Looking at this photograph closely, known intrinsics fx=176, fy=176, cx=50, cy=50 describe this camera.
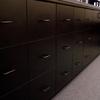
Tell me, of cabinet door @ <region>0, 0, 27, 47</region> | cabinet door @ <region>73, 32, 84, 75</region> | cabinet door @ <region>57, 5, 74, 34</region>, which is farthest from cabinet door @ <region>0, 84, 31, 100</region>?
cabinet door @ <region>73, 32, 84, 75</region>

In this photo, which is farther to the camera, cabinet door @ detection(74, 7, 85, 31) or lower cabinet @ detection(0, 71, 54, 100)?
cabinet door @ detection(74, 7, 85, 31)

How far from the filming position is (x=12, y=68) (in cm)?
96

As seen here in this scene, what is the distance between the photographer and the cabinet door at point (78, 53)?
6.42ft

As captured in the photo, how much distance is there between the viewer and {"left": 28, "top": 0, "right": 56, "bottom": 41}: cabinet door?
3.59 feet

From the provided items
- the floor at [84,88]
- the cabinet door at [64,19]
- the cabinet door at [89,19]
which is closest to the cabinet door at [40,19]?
the cabinet door at [64,19]

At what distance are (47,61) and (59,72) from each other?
30 cm

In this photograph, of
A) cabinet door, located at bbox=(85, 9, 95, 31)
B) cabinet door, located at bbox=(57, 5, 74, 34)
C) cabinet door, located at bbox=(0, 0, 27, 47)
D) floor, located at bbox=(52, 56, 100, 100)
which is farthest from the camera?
cabinet door, located at bbox=(85, 9, 95, 31)

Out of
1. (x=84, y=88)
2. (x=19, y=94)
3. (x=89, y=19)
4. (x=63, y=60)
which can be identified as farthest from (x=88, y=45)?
(x=19, y=94)

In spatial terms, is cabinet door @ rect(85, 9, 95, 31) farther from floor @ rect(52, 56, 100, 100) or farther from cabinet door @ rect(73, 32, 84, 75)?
floor @ rect(52, 56, 100, 100)

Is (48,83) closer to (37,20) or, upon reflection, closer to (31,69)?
(31,69)

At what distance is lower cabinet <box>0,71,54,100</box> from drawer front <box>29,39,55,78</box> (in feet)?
0.18

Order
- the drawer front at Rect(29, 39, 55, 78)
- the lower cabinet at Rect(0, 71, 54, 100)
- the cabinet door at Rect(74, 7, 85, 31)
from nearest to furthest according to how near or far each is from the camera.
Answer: the lower cabinet at Rect(0, 71, 54, 100) < the drawer front at Rect(29, 39, 55, 78) < the cabinet door at Rect(74, 7, 85, 31)

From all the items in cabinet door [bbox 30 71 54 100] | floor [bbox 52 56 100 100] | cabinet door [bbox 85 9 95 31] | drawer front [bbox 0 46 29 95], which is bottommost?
floor [bbox 52 56 100 100]

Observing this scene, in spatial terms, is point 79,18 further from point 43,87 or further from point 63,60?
point 43,87
